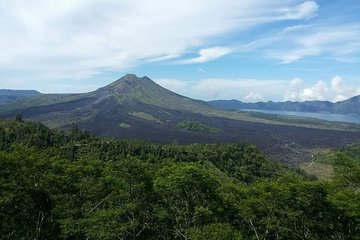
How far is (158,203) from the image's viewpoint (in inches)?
930

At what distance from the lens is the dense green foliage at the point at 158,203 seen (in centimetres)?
2030

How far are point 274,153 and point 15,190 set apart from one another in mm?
133331

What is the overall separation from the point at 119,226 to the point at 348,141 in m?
190

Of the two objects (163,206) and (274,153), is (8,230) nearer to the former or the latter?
(163,206)

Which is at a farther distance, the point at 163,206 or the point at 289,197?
the point at 163,206

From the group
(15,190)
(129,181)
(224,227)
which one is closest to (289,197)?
(224,227)

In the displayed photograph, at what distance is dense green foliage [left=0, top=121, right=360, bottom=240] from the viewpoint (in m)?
20.3

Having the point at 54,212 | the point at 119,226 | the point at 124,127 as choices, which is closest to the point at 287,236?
the point at 119,226

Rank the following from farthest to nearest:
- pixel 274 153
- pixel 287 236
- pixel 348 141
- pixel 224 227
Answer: pixel 348 141 → pixel 274 153 → pixel 287 236 → pixel 224 227

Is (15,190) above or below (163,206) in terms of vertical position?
above

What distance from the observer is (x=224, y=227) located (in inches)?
760

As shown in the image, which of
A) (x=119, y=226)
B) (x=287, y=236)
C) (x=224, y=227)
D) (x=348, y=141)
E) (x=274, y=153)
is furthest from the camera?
(x=348, y=141)

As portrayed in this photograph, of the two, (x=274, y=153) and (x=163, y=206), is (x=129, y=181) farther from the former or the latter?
(x=274, y=153)

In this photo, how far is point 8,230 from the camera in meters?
20.4
